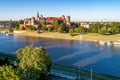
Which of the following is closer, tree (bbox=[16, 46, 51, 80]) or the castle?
tree (bbox=[16, 46, 51, 80])

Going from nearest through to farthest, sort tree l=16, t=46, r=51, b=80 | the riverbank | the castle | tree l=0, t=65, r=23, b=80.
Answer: tree l=0, t=65, r=23, b=80 < tree l=16, t=46, r=51, b=80 < the riverbank < the castle

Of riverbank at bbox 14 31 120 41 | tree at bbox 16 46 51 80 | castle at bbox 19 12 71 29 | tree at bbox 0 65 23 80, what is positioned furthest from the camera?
castle at bbox 19 12 71 29

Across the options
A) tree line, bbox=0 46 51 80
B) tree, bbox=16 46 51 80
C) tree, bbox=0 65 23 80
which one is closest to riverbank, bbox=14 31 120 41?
tree line, bbox=0 46 51 80

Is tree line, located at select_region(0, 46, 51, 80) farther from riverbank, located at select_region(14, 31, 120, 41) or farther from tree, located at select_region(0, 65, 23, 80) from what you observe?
riverbank, located at select_region(14, 31, 120, 41)

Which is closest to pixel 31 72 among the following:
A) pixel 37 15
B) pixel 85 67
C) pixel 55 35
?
pixel 85 67

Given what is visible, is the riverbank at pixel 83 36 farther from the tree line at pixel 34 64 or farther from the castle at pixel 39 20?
the tree line at pixel 34 64

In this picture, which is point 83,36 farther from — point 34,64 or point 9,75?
point 9,75

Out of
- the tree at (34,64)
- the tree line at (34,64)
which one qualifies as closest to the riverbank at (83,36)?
the tree line at (34,64)

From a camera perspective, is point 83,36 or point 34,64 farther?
point 83,36

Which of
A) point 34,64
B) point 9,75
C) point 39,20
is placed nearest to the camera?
point 9,75

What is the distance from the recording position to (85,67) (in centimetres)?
3916

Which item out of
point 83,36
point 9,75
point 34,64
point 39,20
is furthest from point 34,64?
point 39,20

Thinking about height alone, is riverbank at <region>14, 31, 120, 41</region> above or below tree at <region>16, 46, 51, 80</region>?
below

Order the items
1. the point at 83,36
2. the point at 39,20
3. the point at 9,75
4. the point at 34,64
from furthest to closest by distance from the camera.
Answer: the point at 39,20 < the point at 83,36 < the point at 34,64 < the point at 9,75
